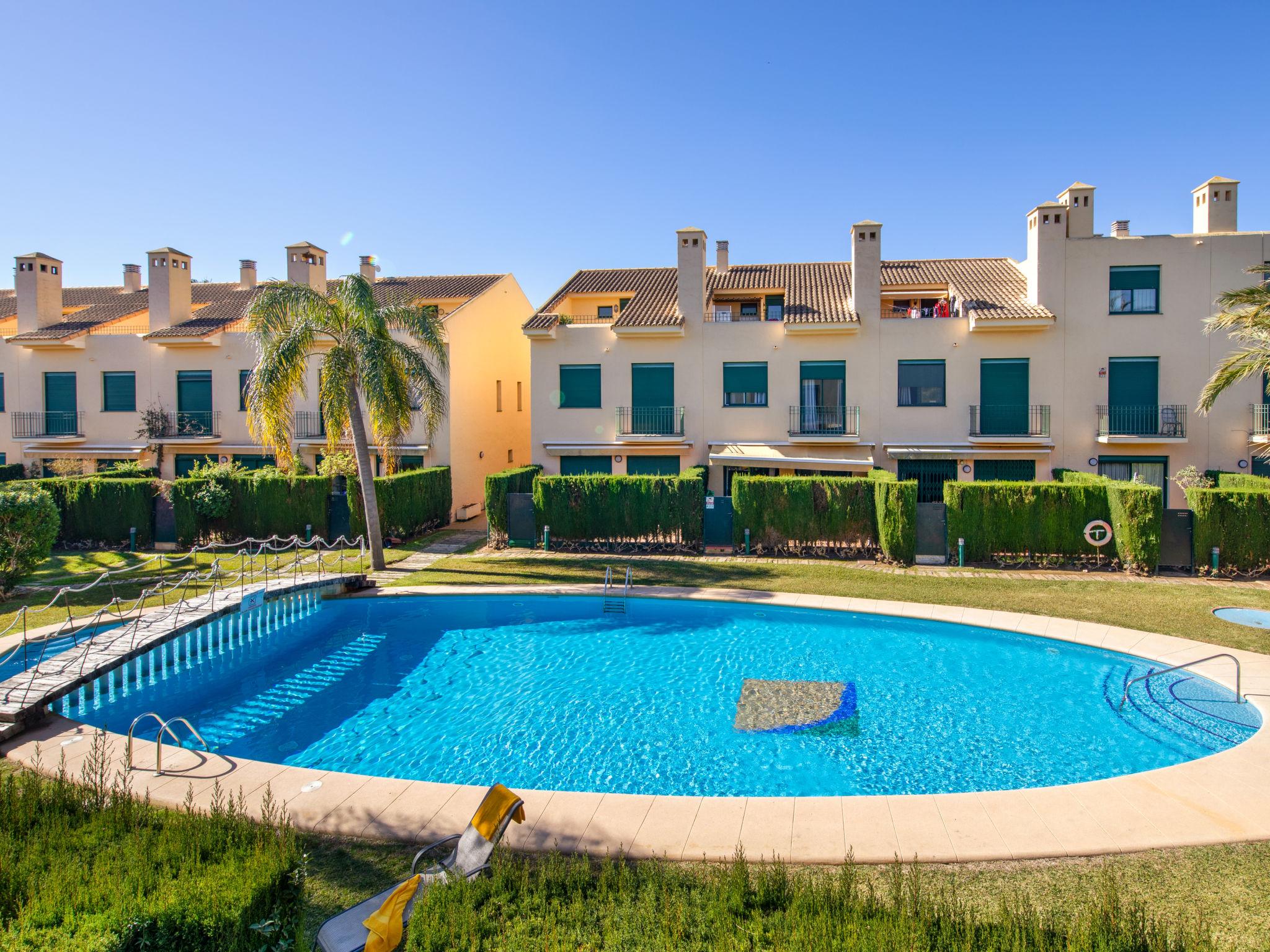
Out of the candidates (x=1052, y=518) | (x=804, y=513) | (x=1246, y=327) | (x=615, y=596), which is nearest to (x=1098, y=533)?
(x=1052, y=518)

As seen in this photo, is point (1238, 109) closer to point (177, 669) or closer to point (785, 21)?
point (785, 21)

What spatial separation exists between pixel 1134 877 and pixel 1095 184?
1050 inches

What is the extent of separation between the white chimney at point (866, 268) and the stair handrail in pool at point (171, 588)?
18.9 metres

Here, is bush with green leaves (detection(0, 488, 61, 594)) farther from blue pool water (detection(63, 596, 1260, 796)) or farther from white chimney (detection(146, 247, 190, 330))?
white chimney (detection(146, 247, 190, 330))

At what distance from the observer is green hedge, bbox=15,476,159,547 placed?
2331cm

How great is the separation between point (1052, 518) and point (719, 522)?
9124 millimetres

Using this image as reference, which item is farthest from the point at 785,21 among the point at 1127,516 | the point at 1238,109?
the point at 1127,516

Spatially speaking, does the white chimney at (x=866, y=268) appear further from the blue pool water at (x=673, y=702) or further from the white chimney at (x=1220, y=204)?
the blue pool water at (x=673, y=702)

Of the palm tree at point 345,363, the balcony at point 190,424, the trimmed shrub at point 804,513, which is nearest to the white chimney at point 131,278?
the balcony at point 190,424

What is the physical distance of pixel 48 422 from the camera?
30938 mm

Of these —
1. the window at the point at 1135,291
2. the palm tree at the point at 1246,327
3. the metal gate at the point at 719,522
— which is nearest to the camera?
the palm tree at the point at 1246,327

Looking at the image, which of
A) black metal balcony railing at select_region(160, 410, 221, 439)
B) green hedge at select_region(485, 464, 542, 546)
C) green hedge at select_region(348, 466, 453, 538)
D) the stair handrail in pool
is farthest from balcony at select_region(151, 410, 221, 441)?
green hedge at select_region(485, 464, 542, 546)

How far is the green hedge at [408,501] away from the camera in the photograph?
922 inches

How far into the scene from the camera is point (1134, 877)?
250 inches
